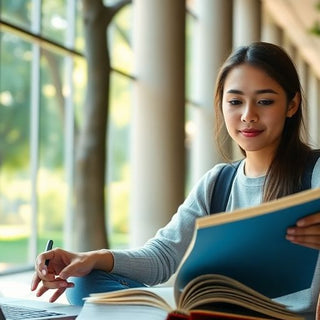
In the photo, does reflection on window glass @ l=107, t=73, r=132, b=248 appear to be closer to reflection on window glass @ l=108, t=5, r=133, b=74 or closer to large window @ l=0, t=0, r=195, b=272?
reflection on window glass @ l=108, t=5, r=133, b=74

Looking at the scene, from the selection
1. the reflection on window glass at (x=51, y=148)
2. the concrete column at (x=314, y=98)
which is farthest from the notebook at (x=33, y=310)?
the concrete column at (x=314, y=98)

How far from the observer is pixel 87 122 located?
4805 mm

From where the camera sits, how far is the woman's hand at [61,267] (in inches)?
62.1

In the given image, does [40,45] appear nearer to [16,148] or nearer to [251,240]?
[16,148]

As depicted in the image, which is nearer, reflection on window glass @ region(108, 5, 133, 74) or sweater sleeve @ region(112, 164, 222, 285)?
sweater sleeve @ region(112, 164, 222, 285)

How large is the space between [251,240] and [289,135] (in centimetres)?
56

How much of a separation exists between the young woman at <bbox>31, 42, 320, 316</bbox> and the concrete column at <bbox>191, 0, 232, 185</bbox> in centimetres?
700

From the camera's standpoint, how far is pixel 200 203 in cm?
182

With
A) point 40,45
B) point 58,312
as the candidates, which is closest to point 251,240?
point 58,312

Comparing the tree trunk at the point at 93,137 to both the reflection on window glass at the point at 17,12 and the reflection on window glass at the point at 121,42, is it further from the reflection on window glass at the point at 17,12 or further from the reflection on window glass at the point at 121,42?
the reflection on window glass at the point at 121,42

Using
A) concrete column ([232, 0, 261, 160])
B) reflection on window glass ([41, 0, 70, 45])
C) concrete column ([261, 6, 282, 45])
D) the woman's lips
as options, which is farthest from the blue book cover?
concrete column ([261, 6, 282, 45])

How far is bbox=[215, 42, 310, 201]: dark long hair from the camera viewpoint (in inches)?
65.4

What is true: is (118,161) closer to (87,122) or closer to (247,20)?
(87,122)

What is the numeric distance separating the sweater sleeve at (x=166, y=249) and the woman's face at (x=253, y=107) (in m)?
0.19
